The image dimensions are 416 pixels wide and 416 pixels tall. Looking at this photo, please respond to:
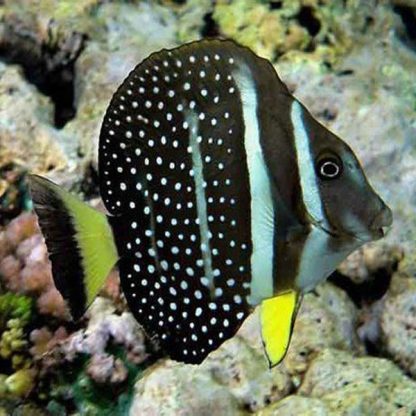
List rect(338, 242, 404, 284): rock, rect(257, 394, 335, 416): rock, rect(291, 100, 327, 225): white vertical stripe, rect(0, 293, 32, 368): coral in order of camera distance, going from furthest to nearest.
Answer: rect(338, 242, 404, 284): rock < rect(0, 293, 32, 368): coral < rect(257, 394, 335, 416): rock < rect(291, 100, 327, 225): white vertical stripe

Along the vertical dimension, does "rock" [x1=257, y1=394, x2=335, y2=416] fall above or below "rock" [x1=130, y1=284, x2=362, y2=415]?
above

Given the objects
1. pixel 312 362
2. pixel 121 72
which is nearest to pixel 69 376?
pixel 312 362

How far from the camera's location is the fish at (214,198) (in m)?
2.04

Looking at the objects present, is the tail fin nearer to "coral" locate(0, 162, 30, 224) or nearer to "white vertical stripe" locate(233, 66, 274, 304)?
"white vertical stripe" locate(233, 66, 274, 304)

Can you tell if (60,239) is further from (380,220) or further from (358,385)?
(358,385)

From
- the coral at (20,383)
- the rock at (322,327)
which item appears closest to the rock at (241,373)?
the rock at (322,327)

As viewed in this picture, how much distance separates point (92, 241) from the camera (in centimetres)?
206

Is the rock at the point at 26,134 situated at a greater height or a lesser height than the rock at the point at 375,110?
lesser

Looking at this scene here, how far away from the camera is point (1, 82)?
3854 millimetres

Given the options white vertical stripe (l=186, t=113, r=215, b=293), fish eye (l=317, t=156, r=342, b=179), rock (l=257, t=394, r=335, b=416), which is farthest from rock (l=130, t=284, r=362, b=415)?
fish eye (l=317, t=156, r=342, b=179)

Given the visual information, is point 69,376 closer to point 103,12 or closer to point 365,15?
point 103,12

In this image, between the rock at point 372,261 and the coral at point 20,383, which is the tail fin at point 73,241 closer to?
the coral at point 20,383

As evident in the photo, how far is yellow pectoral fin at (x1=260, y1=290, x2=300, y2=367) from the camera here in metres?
2.12

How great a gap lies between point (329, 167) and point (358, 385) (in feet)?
4.32
